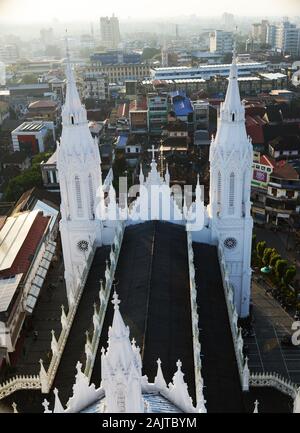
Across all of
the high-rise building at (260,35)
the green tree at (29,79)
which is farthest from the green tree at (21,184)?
the high-rise building at (260,35)

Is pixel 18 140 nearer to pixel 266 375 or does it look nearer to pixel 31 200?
pixel 31 200

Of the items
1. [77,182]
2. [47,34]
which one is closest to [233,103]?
[77,182]

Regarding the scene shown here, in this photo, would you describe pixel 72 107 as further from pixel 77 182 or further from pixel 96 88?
pixel 96 88

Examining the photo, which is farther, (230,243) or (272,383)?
(230,243)

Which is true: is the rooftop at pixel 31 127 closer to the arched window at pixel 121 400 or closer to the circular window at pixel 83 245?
the circular window at pixel 83 245
